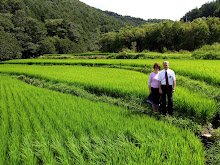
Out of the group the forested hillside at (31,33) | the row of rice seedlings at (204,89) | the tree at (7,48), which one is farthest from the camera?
the forested hillside at (31,33)

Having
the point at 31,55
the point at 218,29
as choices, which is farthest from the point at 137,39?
the point at 31,55

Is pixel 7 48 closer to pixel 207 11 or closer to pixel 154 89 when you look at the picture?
pixel 154 89

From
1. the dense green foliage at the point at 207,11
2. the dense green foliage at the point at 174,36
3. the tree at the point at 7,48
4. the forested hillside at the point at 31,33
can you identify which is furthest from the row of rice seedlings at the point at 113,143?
the dense green foliage at the point at 207,11

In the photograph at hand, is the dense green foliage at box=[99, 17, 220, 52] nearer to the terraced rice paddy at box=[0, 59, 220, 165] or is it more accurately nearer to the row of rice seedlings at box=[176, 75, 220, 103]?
the row of rice seedlings at box=[176, 75, 220, 103]

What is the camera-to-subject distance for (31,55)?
39.3 meters

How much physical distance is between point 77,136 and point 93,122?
45 centimetres

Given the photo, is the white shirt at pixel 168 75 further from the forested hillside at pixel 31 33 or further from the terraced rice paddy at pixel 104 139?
the forested hillside at pixel 31 33

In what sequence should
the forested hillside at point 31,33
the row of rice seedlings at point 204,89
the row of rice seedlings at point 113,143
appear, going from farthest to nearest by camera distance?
the forested hillside at point 31,33, the row of rice seedlings at point 204,89, the row of rice seedlings at point 113,143

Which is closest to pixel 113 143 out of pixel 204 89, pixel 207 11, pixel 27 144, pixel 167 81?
pixel 27 144

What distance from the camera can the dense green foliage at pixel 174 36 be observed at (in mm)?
22672

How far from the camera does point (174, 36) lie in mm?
26984

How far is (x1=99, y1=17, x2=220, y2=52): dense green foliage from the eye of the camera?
74.4 feet

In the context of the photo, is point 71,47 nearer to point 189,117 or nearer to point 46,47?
point 46,47

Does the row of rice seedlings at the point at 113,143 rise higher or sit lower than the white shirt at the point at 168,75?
lower
